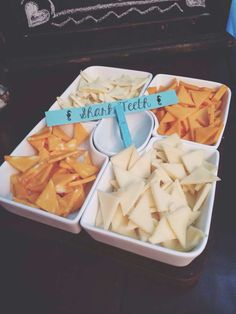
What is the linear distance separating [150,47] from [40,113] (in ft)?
1.25

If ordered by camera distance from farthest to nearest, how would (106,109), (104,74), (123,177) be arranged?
(104,74), (106,109), (123,177)

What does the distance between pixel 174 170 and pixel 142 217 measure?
0.13 m

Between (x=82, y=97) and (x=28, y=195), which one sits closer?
(x=28, y=195)

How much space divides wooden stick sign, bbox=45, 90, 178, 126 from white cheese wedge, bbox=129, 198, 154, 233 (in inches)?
11.6

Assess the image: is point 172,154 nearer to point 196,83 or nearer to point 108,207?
point 108,207

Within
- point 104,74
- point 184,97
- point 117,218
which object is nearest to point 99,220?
point 117,218

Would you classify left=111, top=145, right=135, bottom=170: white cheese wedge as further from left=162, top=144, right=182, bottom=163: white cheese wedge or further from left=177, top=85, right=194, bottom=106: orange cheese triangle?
left=177, top=85, right=194, bottom=106: orange cheese triangle

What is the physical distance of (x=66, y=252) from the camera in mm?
583

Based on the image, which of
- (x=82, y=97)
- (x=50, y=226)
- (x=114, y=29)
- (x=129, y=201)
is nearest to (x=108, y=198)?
(x=129, y=201)

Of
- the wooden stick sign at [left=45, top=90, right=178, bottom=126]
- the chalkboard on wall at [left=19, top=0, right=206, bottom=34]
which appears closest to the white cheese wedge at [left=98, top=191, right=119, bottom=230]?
the wooden stick sign at [left=45, top=90, right=178, bottom=126]

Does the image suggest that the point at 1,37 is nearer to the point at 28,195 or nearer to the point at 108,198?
the point at 28,195

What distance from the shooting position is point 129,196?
54 cm

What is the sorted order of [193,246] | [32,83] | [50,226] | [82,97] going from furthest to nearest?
[32,83]
[82,97]
[50,226]
[193,246]

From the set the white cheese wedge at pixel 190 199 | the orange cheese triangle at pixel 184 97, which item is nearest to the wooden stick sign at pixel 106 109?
the orange cheese triangle at pixel 184 97
